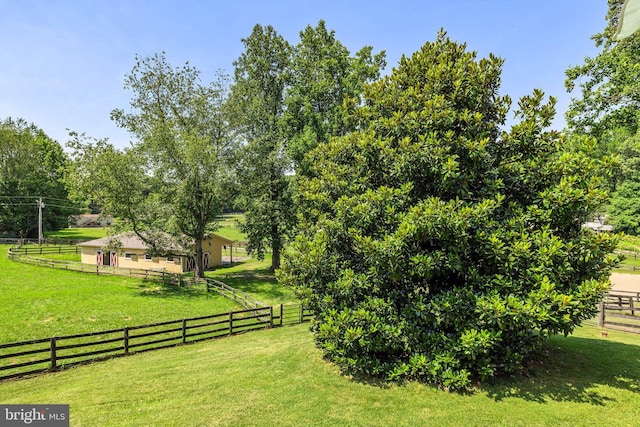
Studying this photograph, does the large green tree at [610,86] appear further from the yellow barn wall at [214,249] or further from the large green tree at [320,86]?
the yellow barn wall at [214,249]

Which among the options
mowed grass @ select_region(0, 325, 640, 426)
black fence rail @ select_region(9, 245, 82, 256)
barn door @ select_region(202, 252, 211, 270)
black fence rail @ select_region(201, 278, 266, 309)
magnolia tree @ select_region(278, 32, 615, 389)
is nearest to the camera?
mowed grass @ select_region(0, 325, 640, 426)

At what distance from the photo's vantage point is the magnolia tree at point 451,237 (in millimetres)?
7328

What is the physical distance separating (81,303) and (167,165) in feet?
34.6

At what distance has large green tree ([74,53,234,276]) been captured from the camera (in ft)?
78.0

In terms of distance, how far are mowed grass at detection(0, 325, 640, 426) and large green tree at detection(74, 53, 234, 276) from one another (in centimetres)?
1551

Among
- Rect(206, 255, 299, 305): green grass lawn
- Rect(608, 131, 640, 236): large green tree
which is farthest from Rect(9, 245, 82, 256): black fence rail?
Answer: Rect(608, 131, 640, 236): large green tree

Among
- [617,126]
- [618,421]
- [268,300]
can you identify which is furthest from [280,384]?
[617,126]

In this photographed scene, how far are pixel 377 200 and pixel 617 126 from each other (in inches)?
603

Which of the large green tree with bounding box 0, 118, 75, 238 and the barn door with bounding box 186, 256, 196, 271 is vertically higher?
the large green tree with bounding box 0, 118, 75, 238

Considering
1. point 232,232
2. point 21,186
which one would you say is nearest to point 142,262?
point 21,186

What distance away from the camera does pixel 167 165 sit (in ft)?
80.8

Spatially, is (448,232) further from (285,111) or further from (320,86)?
(285,111)

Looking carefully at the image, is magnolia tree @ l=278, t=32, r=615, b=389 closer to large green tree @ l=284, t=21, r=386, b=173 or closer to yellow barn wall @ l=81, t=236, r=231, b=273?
large green tree @ l=284, t=21, r=386, b=173

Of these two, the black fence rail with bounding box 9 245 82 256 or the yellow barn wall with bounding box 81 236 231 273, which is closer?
the yellow barn wall with bounding box 81 236 231 273
